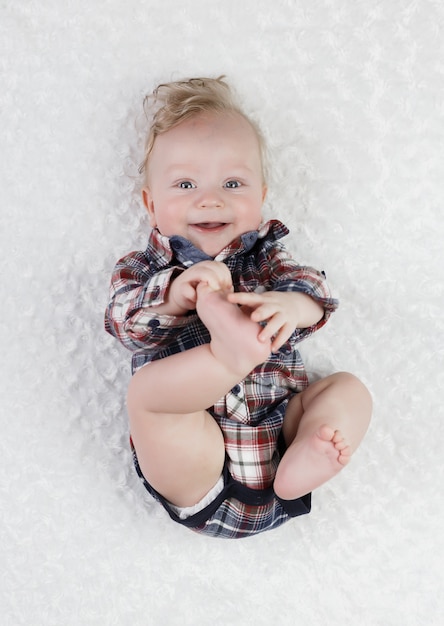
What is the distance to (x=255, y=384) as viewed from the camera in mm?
1416

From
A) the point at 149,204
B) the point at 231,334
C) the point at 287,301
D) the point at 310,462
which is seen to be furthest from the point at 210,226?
the point at 310,462

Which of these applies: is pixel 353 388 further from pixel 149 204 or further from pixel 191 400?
pixel 149 204

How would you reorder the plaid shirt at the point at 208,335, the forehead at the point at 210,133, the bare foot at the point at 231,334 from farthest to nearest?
the forehead at the point at 210,133 → the plaid shirt at the point at 208,335 → the bare foot at the point at 231,334

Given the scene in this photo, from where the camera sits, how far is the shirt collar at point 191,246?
4.58 ft

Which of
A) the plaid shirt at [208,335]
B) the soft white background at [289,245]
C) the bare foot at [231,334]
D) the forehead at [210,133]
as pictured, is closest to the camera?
the bare foot at [231,334]

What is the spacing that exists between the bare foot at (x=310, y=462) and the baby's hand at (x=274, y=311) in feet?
0.61

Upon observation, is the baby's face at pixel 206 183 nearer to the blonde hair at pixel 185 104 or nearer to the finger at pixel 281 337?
the blonde hair at pixel 185 104

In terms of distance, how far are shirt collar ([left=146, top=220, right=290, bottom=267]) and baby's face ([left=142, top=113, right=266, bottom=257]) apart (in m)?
0.01

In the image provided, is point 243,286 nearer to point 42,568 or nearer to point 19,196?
point 19,196

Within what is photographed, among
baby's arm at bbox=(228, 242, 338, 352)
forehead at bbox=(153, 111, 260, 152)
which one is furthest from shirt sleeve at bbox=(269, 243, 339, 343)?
forehead at bbox=(153, 111, 260, 152)

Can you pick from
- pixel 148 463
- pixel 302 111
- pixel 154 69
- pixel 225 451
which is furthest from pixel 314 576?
pixel 154 69

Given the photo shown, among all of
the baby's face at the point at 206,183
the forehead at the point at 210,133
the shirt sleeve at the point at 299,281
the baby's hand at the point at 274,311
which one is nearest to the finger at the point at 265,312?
the baby's hand at the point at 274,311

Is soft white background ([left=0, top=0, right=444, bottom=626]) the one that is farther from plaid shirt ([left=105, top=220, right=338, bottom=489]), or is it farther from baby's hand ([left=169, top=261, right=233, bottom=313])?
baby's hand ([left=169, top=261, right=233, bottom=313])

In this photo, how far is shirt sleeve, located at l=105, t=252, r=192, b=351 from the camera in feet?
4.19
